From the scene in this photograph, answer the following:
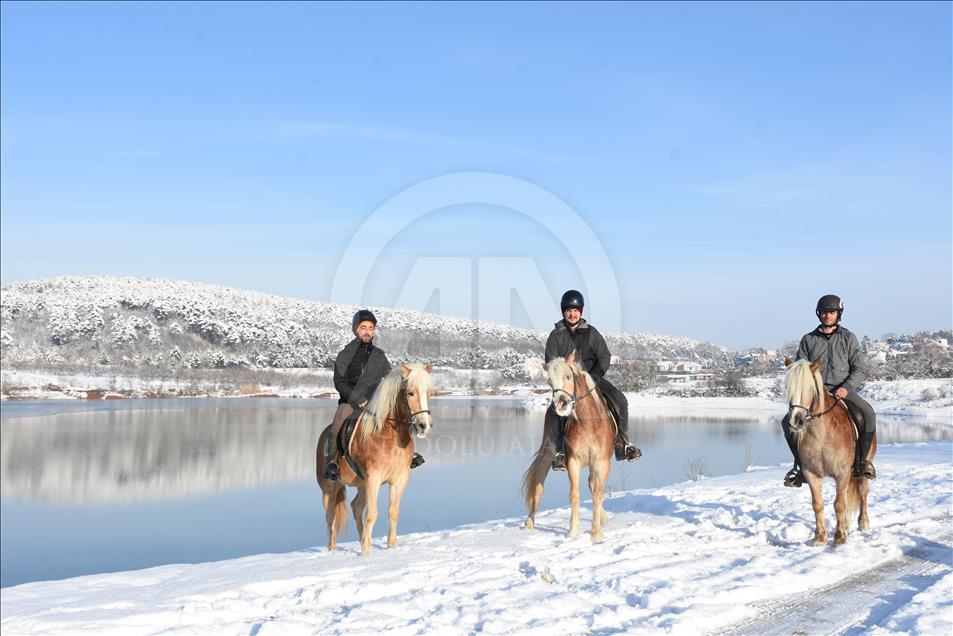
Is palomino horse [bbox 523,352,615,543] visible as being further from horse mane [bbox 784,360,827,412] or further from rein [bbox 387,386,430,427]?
horse mane [bbox 784,360,827,412]

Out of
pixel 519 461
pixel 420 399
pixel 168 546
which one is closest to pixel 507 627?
pixel 420 399

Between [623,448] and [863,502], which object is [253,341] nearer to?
[623,448]

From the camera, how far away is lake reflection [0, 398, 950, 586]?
1602 centimetres

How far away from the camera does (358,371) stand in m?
8.39

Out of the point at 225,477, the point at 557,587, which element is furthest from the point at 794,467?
the point at 225,477

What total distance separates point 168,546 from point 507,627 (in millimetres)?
13083

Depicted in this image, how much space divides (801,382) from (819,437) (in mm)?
702

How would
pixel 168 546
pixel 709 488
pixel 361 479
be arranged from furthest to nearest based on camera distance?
pixel 168 546 < pixel 709 488 < pixel 361 479

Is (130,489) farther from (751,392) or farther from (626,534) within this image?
(751,392)

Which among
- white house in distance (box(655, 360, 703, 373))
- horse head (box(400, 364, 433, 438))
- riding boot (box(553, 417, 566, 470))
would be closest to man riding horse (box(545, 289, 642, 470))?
riding boot (box(553, 417, 566, 470))

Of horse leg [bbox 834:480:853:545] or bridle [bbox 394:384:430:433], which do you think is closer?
bridle [bbox 394:384:430:433]

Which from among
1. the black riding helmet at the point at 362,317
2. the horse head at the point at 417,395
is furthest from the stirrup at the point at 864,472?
the black riding helmet at the point at 362,317

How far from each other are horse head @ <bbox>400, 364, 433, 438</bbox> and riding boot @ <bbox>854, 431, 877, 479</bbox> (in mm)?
4721

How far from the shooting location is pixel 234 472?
2408cm
